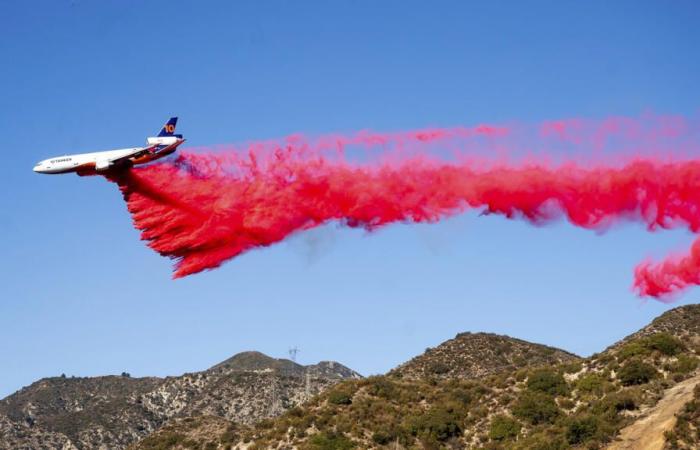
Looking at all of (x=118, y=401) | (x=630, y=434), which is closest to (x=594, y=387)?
(x=630, y=434)

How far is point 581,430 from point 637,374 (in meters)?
10.0

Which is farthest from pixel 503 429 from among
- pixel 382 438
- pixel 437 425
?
pixel 382 438

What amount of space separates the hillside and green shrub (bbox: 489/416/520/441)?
0.31 ft

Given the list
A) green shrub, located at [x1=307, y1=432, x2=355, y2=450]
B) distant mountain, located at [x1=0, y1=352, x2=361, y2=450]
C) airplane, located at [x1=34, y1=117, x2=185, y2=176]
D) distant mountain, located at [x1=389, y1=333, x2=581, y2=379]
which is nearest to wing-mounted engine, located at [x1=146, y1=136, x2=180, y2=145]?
airplane, located at [x1=34, y1=117, x2=185, y2=176]

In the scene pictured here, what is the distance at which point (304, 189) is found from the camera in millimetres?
72312

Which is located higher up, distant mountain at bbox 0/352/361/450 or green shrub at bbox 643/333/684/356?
distant mountain at bbox 0/352/361/450

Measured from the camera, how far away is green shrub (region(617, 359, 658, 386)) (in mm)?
83438

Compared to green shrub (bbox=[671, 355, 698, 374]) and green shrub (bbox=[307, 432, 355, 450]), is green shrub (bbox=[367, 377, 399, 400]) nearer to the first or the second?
green shrub (bbox=[307, 432, 355, 450])

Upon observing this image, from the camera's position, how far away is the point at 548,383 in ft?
294

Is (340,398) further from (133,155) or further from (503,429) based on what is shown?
(133,155)

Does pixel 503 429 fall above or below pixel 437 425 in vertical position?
below

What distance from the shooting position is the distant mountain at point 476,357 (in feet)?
416

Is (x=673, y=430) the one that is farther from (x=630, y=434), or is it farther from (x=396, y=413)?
(x=396, y=413)

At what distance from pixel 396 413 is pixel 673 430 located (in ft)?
108
